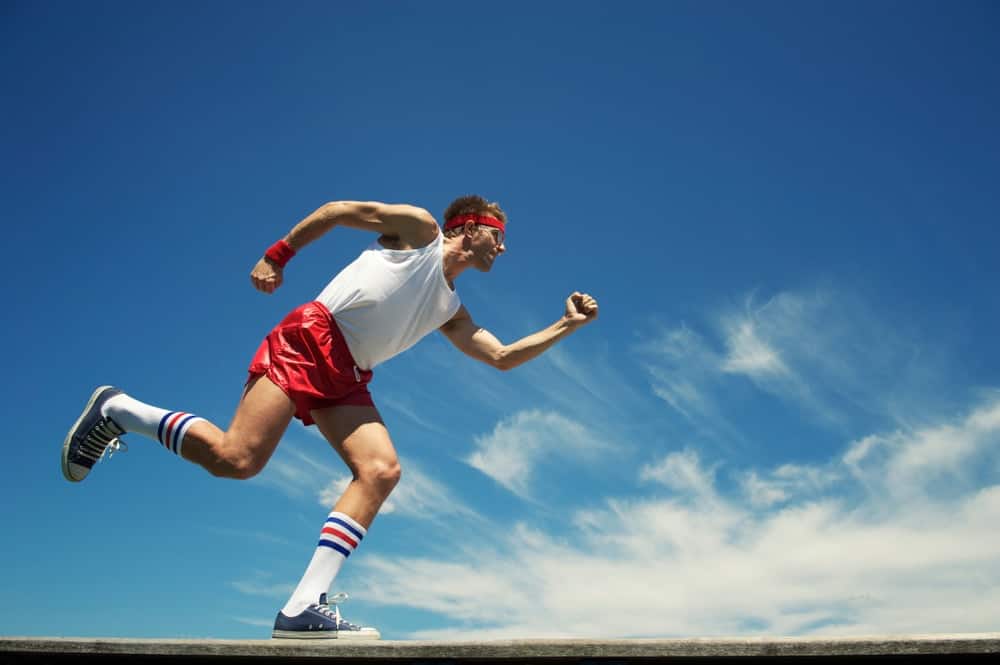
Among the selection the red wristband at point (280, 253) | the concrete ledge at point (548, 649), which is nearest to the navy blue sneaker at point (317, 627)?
the concrete ledge at point (548, 649)

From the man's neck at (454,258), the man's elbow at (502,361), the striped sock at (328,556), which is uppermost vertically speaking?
the man's neck at (454,258)

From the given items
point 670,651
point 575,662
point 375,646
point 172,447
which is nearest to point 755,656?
point 670,651

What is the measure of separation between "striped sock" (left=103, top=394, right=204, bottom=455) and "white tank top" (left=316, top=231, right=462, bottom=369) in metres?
0.97

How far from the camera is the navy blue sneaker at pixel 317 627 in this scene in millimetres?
4031

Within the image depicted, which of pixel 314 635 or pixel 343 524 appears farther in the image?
pixel 343 524

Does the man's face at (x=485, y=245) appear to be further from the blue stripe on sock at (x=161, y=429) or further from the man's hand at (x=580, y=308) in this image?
the blue stripe on sock at (x=161, y=429)

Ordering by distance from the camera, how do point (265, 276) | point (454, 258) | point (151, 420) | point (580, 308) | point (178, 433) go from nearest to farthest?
point (178, 433) < point (151, 420) < point (265, 276) < point (454, 258) < point (580, 308)

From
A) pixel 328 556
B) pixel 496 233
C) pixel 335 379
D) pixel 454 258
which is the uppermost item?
pixel 496 233

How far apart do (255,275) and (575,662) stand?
271cm

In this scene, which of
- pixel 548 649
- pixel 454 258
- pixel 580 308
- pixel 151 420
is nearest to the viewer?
pixel 548 649

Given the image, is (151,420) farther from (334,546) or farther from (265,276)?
(334,546)

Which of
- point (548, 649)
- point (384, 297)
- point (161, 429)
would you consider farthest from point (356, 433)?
point (548, 649)

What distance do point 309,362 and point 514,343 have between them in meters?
1.37

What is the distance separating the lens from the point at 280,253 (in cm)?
464
